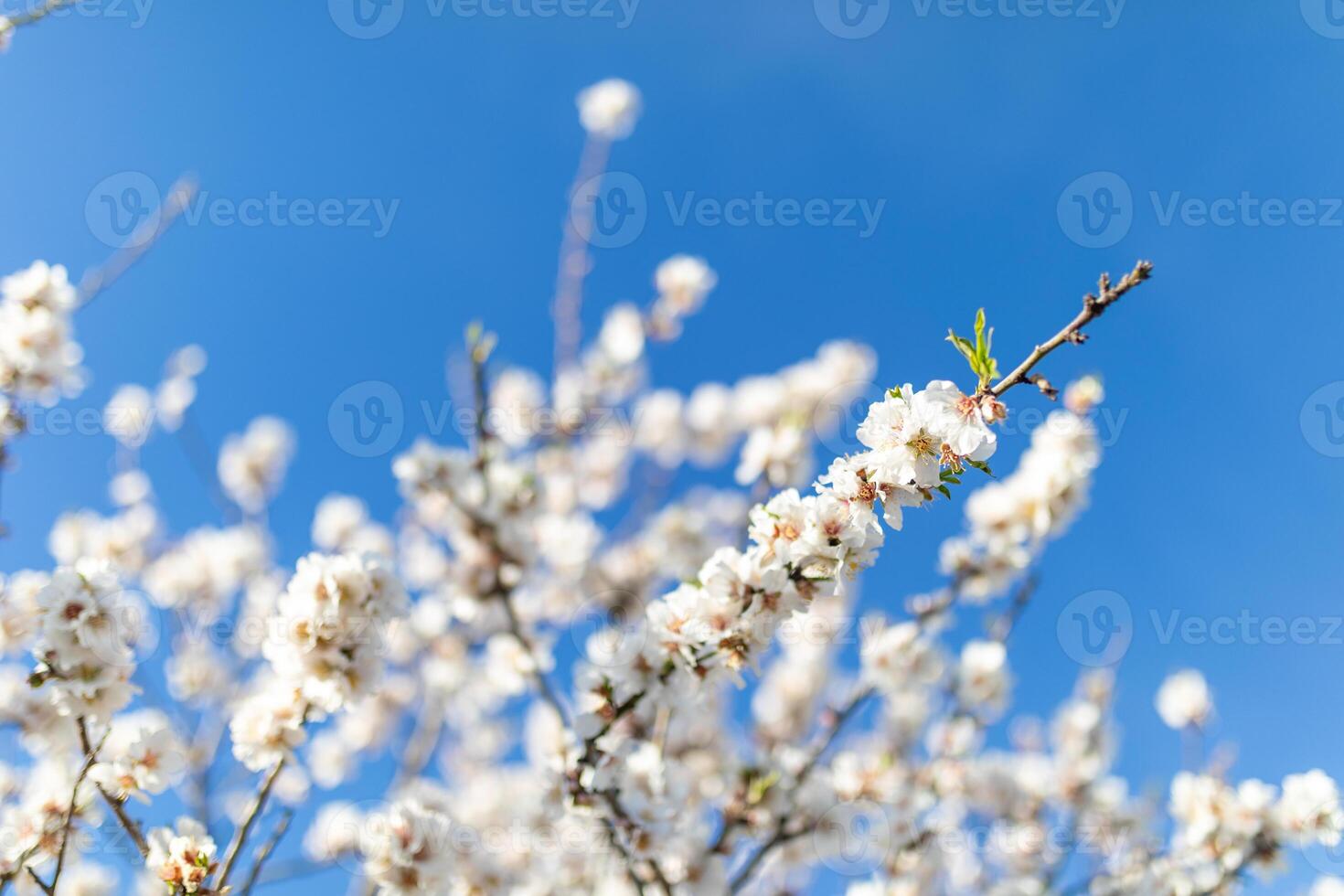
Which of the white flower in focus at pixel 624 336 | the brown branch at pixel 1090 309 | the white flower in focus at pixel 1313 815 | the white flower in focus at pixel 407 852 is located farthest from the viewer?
the white flower in focus at pixel 624 336

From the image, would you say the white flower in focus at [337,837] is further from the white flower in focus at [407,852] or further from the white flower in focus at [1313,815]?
the white flower in focus at [1313,815]

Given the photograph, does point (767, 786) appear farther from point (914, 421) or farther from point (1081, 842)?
point (1081, 842)

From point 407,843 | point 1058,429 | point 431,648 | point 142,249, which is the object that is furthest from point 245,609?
point 1058,429

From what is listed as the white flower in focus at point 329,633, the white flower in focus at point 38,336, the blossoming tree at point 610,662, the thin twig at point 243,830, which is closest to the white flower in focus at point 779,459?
the blossoming tree at point 610,662

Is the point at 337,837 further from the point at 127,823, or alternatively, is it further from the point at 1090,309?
the point at 1090,309

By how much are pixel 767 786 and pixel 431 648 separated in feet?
12.5

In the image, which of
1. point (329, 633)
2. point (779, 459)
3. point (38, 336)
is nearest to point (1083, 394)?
point (779, 459)

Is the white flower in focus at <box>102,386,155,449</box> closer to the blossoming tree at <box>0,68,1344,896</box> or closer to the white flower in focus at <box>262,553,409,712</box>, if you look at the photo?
the blossoming tree at <box>0,68,1344,896</box>

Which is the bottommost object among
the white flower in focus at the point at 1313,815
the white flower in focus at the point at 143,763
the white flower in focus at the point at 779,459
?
the white flower in focus at the point at 1313,815

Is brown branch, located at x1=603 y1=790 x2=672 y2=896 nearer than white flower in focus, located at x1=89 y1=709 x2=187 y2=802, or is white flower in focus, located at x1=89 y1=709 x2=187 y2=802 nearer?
white flower in focus, located at x1=89 y1=709 x2=187 y2=802

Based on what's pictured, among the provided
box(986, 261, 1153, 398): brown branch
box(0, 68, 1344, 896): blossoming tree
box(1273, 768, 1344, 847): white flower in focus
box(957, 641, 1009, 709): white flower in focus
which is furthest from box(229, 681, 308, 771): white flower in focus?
box(1273, 768, 1344, 847): white flower in focus

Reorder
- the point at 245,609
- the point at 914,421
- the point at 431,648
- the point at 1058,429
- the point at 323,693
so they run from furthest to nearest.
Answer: the point at 245,609, the point at 431,648, the point at 1058,429, the point at 323,693, the point at 914,421

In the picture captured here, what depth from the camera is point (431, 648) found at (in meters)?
6.21

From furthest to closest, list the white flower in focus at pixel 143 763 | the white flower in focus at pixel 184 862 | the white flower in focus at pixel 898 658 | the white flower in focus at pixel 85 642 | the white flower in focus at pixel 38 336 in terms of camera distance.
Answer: the white flower in focus at pixel 898 658, the white flower in focus at pixel 38 336, the white flower in focus at pixel 143 763, the white flower in focus at pixel 85 642, the white flower in focus at pixel 184 862
